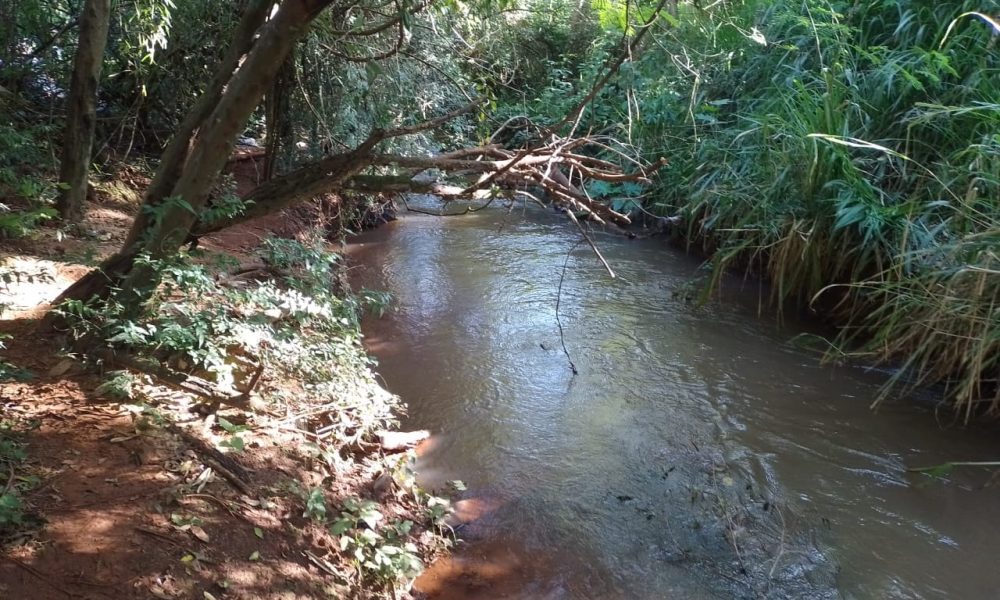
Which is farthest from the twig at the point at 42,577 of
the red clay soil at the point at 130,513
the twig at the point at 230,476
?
the twig at the point at 230,476

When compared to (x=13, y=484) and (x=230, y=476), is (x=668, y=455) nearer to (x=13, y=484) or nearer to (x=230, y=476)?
(x=230, y=476)

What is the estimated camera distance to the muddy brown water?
2.94 metres

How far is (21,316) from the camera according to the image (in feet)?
9.65

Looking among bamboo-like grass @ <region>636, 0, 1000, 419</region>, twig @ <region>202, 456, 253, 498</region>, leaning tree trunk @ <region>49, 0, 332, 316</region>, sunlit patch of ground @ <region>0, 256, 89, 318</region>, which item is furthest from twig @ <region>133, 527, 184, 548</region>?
bamboo-like grass @ <region>636, 0, 1000, 419</region>

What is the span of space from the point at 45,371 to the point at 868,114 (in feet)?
18.9

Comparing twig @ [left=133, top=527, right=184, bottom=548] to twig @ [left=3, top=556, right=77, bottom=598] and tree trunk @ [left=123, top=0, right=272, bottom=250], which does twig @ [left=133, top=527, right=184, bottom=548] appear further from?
tree trunk @ [left=123, top=0, right=272, bottom=250]

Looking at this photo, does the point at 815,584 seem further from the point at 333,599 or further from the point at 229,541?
the point at 229,541

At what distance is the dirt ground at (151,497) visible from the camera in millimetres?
1815

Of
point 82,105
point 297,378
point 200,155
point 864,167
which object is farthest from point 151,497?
point 864,167

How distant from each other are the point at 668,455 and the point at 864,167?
3.03 meters

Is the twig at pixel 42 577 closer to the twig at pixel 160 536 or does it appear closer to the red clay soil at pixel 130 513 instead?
the red clay soil at pixel 130 513

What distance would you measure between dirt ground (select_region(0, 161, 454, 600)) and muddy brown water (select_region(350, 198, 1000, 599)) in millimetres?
639

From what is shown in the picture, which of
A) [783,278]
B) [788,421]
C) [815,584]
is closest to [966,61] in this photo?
[783,278]

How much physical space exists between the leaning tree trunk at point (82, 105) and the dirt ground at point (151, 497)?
1477mm
